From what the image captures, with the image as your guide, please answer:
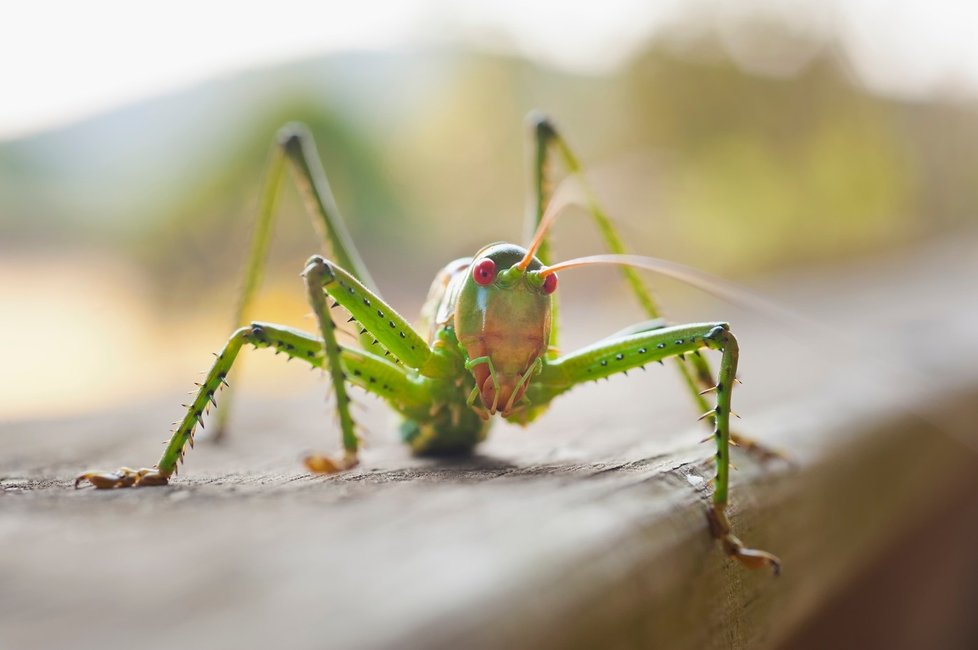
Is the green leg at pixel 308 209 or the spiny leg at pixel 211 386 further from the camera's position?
the green leg at pixel 308 209

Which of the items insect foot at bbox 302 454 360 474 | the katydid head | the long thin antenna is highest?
the long thin antenna

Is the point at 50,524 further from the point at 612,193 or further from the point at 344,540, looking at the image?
the point at 612,193

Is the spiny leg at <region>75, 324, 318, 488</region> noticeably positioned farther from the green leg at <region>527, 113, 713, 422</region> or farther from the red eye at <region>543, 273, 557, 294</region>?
the green leg at <region>527, 113, 713, 422</region>

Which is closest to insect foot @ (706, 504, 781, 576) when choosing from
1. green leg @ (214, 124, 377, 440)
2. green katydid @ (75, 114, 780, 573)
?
green katydid @ (75, 114, 780, 573)

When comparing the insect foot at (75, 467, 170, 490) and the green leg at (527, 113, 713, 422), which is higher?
the green leg at (527, 113, 713, 422)

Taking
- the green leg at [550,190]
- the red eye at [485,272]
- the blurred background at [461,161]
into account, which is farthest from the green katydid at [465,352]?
the blurred background at [461,161]

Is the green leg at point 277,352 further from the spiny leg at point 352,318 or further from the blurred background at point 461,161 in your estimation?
the blurred background at point 461,161
